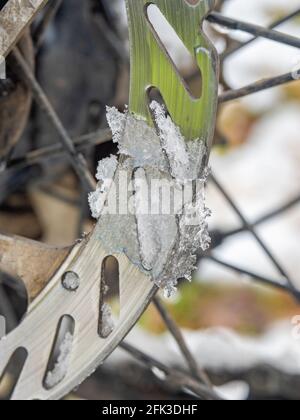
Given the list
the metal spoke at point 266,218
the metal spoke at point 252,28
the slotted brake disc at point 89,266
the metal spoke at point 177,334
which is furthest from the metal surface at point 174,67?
the metal spoke at point 266,218

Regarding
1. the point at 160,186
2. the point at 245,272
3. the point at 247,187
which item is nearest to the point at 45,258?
the point at 160,186

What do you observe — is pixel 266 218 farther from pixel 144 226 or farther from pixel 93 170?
pixel 144 226

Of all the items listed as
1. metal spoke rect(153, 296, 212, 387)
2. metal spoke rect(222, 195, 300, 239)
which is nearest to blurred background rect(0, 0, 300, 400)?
metal spoke rect(222, 195, 300, 239)

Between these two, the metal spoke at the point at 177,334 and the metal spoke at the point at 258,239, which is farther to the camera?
the metal spoke at the point at 258,239

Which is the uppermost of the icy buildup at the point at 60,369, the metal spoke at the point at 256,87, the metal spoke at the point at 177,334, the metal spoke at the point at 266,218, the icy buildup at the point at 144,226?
the metal spoke at the point at 266,218

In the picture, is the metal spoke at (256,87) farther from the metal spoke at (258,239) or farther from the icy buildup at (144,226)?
the metal spoke at (258,239)

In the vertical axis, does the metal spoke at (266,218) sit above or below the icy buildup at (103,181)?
above

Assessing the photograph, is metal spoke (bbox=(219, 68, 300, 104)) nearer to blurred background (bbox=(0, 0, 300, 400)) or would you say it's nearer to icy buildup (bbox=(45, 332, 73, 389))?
blurred background (bbox=(0, 0, 300, 400))
